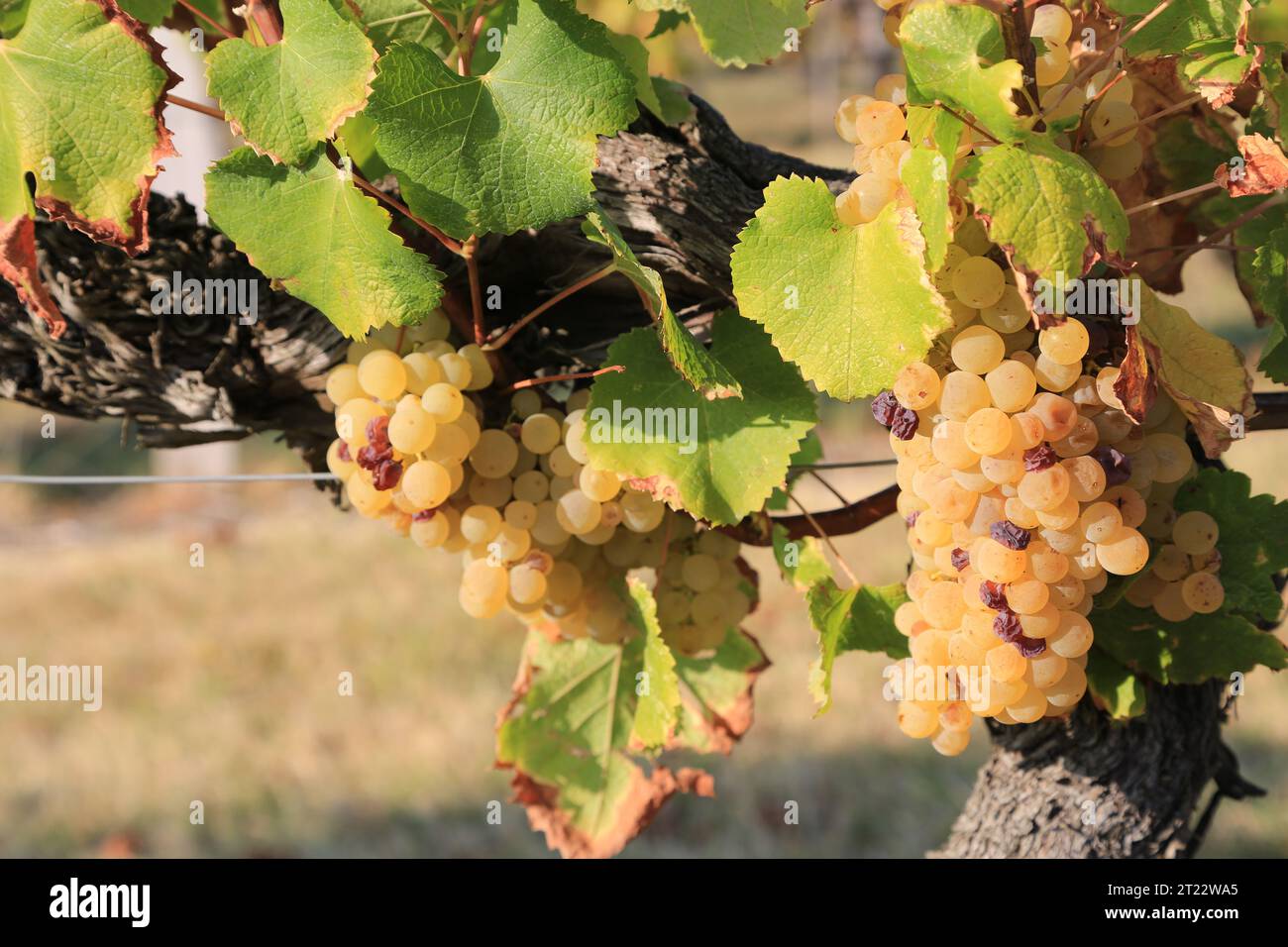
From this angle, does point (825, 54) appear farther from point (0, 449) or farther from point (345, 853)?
point (345, 853)

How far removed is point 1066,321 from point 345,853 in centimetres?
208

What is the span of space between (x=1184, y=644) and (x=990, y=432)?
0.32m

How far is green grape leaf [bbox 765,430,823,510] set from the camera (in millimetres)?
1061

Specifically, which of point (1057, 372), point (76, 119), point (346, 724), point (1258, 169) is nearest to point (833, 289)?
point (1057, 372)

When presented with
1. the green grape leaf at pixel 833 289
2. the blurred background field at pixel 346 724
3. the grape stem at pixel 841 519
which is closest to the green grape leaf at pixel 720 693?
the grape stem at pixel 841 519

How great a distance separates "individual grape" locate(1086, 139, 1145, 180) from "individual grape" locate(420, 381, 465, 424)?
1.60 ft

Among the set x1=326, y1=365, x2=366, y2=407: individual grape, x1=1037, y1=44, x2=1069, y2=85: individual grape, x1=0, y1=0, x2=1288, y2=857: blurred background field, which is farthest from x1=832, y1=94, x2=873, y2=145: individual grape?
x1=0, y1=0, x2=1288, y2=857: blurred background field

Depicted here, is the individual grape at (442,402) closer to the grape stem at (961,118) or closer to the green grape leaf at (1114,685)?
the grape stem at (961,118)

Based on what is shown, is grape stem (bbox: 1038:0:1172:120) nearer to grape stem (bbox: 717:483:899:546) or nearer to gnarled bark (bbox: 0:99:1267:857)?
gnarled bark (bbox: 0:99:1267:857)

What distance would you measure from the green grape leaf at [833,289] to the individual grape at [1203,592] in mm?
324

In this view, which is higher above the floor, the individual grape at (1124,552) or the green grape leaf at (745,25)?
the green grape leaf at (745,25)

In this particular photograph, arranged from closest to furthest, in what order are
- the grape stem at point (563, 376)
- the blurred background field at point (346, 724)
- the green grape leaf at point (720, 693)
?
the grape stem at point (563, 376) → the green grape leaf at point (720, 693) → the blurred background field at point (346, 724)


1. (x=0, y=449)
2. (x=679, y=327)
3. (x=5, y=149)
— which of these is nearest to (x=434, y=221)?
(x=679, y=327)

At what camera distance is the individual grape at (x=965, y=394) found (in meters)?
0.77
